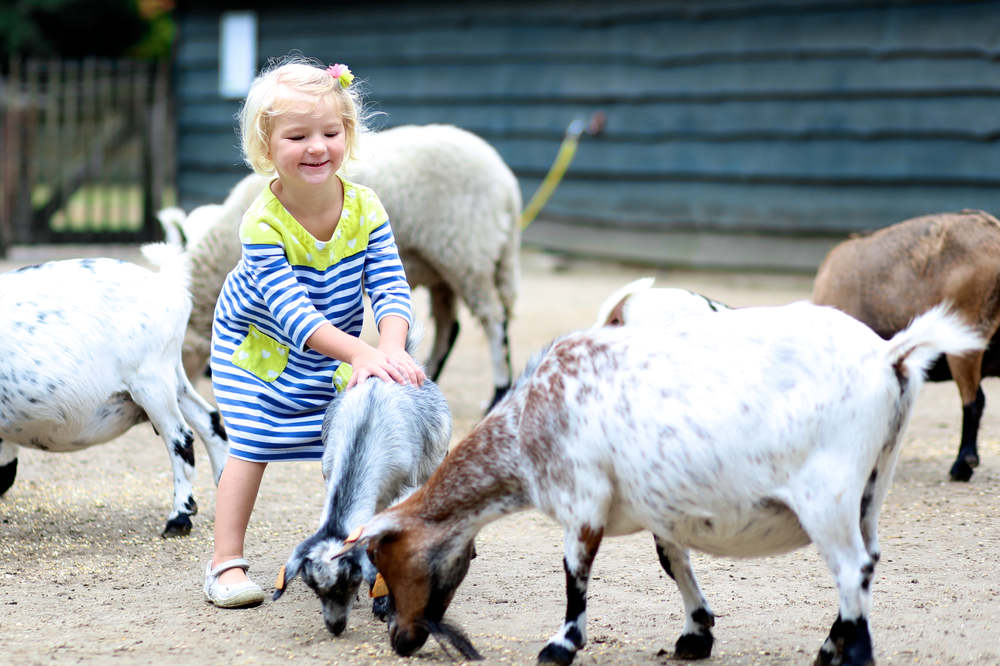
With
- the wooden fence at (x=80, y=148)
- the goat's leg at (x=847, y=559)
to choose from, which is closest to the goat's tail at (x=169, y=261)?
the goat's leg at (x=847, y=559)

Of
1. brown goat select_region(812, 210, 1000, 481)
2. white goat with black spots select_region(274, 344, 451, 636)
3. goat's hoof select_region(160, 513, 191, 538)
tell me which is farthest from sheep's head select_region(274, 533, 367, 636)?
brown goat select_region(812, 210, 1000, 481)

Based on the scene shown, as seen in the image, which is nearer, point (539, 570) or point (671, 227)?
point (539, 570)

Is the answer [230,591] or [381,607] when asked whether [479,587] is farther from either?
[230,591]

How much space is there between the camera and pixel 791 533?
2.67 metres

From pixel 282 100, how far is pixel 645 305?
1.71 metres

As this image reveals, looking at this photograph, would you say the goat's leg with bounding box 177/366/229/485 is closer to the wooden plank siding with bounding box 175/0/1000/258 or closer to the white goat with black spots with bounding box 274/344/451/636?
the white goat with black spots with bounding box 274/344/451/636

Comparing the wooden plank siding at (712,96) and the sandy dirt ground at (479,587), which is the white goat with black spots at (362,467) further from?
the wooden plank siding at (712,96)

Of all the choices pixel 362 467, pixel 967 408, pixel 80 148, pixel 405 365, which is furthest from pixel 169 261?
pixel 80 148

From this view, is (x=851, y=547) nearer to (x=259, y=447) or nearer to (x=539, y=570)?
(x=539, y=570)

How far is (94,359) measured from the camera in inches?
160

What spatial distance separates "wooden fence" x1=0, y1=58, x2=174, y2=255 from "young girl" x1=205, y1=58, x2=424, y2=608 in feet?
34.4

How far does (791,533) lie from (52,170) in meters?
13.1

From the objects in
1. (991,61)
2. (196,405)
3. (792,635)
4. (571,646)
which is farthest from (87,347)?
(991,61)

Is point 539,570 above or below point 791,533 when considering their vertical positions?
below
